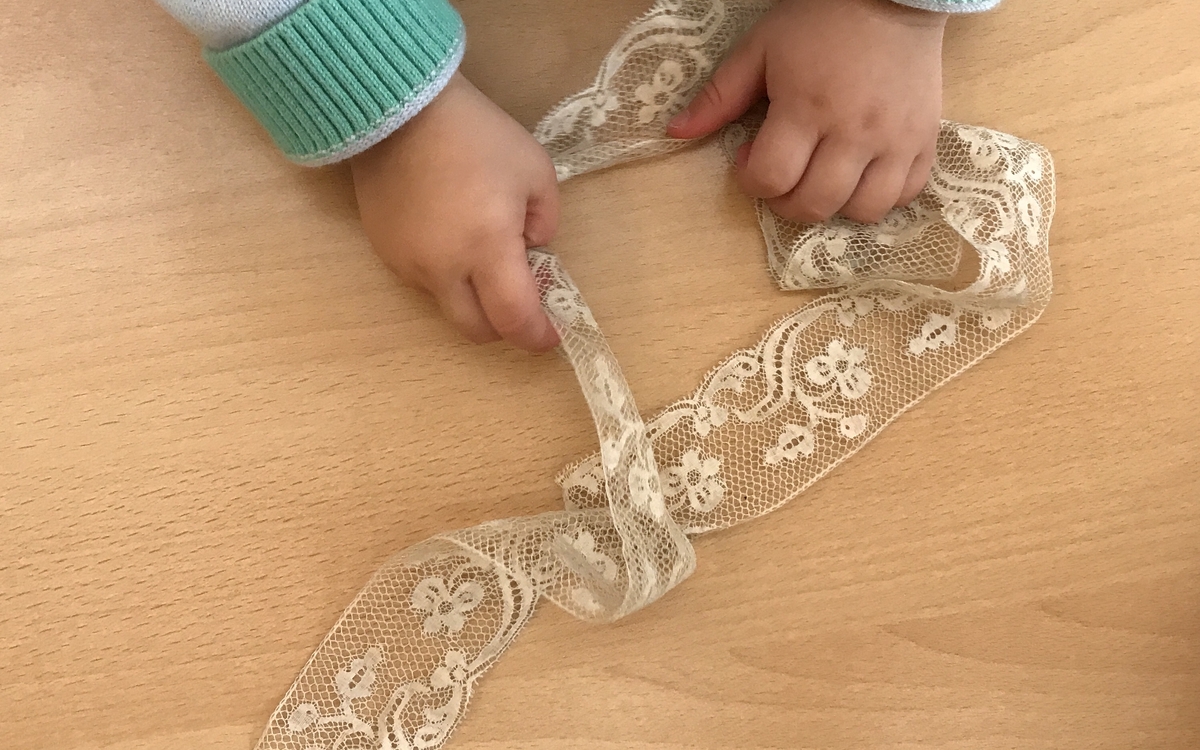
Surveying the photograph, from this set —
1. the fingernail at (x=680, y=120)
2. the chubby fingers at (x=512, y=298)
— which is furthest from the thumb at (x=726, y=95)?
the chubby fingers at (x=512, y=298)

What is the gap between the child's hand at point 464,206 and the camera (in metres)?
0.41

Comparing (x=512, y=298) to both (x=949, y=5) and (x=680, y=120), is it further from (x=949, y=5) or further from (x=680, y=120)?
(x=949, y=5)

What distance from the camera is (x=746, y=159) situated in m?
0.44

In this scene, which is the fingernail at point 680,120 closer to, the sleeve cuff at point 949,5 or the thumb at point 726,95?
the thumb at point 726,95

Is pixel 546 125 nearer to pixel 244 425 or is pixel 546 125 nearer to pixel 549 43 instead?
pixel 549 43

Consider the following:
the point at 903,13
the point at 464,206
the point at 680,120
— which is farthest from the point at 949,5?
the point at 464,206

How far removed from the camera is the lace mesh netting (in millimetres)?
414

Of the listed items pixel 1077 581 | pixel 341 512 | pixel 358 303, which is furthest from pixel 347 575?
pixel 1077 581

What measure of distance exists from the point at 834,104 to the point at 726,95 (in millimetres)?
53

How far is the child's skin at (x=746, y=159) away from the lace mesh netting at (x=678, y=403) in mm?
17

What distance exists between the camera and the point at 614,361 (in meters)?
0.42

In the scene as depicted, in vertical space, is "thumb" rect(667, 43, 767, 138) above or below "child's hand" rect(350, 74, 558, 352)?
above

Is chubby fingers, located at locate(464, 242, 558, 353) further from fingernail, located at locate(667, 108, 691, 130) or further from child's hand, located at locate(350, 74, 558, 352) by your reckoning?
fingernail, located at locate(667, 108, 691, 130)

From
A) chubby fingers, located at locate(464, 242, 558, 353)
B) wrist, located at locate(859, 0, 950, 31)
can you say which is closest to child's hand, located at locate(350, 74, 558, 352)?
chubby fingers, located at locate(464, 242, 558, 353)
